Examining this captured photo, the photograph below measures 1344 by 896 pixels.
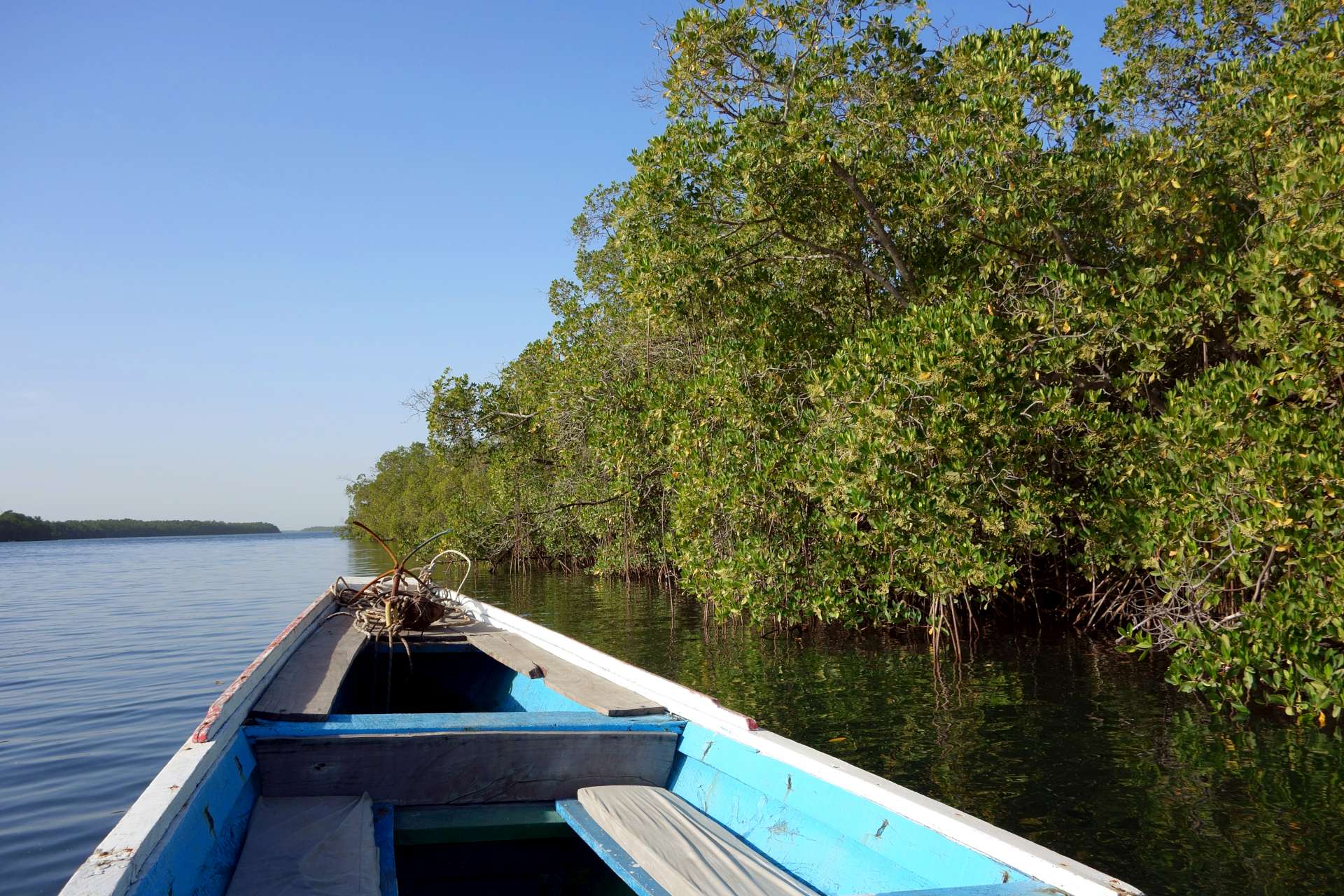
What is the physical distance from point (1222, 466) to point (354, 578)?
812 cm

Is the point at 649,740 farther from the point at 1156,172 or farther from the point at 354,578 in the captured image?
the point at 1156,172

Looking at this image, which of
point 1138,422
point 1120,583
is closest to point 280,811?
point 1138,422

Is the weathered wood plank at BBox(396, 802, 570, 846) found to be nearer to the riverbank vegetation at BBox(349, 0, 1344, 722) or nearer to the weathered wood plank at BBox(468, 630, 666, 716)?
the weathered wood plank at BBox(468, 630, 666, 716)

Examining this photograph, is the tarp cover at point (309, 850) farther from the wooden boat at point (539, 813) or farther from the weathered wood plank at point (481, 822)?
the weathered wood plank at point (481, 822)

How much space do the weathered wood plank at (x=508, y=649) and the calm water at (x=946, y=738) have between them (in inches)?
85.7

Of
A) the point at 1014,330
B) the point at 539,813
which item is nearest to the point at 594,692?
the point at 539,813

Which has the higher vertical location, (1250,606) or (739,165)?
(739,165)

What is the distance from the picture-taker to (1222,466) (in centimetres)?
665

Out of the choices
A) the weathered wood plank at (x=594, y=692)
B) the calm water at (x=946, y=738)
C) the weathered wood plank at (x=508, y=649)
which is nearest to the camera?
the weathered wood plank at (x=594, y=692)

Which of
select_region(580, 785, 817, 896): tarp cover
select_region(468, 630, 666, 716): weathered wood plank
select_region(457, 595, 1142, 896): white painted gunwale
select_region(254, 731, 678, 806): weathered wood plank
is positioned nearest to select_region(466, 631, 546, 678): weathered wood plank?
select_region(468, 630, 666, 716): weathered wood plank

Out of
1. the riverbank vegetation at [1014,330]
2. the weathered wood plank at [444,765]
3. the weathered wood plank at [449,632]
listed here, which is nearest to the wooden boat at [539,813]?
the weathered wood plank at [444,765]

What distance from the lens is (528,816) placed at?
3672 millimetres

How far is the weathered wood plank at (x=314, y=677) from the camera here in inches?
158

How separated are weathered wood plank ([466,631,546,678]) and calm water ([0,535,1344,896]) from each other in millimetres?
2177
